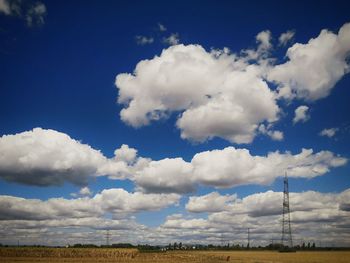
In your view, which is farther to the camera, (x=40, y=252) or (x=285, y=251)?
(x=285, y=251)

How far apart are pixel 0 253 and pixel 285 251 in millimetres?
99702

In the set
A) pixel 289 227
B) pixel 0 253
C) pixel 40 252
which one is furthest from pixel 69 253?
pixel 289 227

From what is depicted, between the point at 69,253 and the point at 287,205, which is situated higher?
the point at 287,205

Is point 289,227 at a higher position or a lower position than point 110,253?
higher

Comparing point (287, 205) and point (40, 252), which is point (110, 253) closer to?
point (40, 252)

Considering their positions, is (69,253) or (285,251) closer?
(69,253)

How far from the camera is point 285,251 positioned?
474 ft

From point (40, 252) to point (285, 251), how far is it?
88687 millimetres

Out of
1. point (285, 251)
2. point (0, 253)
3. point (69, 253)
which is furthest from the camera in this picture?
point (285, 251)

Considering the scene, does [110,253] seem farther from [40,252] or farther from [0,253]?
[0,253]

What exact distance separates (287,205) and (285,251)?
109ft

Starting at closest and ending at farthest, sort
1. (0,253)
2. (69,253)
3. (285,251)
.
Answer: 1. (0,253)
2. (69,253)
3. (285,251)

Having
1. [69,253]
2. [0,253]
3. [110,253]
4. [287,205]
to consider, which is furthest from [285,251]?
[0,253]

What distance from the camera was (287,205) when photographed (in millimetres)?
120875
